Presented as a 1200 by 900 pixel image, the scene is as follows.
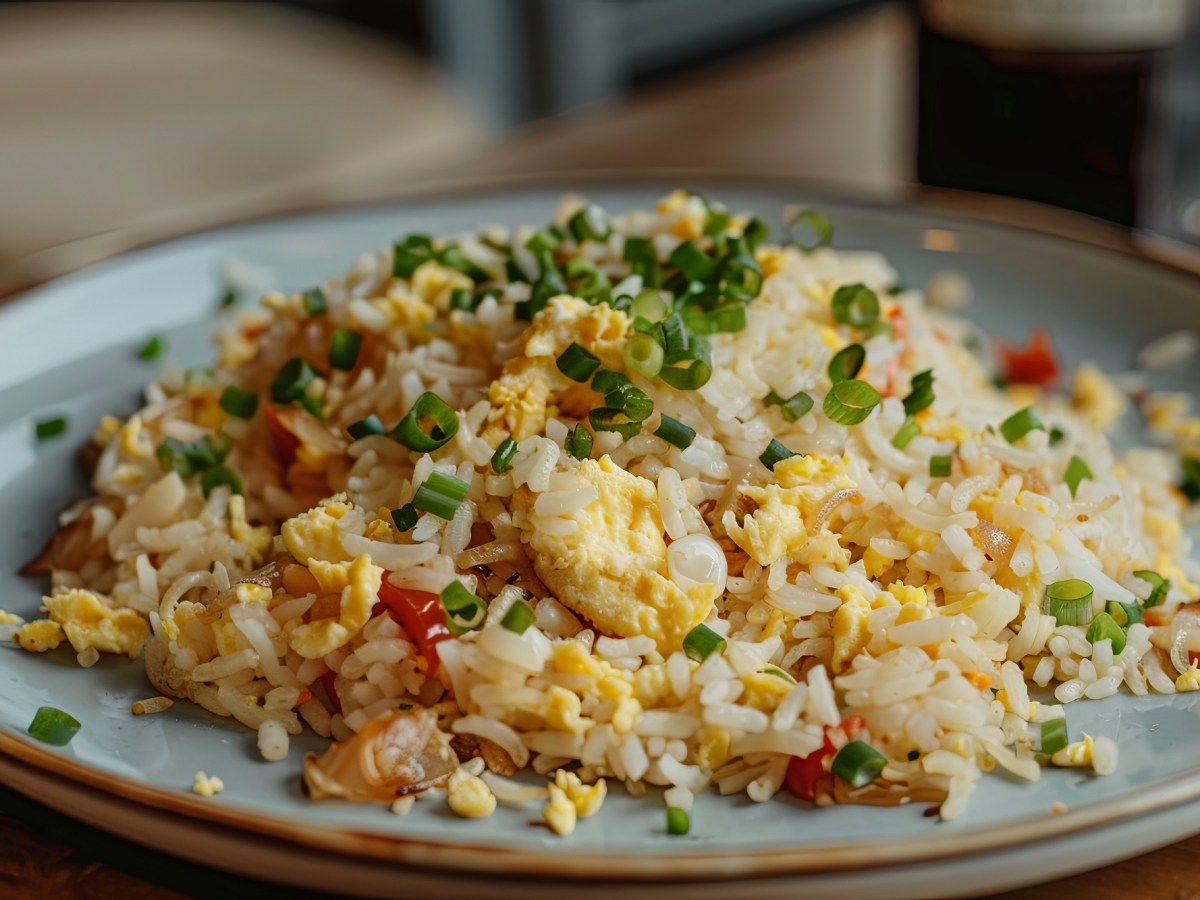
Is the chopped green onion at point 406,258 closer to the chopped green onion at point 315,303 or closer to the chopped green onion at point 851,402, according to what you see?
the chopped green onion at point 315,303

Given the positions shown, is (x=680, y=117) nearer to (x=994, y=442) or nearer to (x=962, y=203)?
(x=962, y=203)

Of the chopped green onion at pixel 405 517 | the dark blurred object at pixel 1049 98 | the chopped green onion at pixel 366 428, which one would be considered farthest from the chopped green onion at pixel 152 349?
the dark blurred object at pixel 1049 98

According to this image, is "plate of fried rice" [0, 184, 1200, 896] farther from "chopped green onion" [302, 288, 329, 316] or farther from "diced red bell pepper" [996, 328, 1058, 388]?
"diced red bell pepper" [996, 328, 1058, 388]

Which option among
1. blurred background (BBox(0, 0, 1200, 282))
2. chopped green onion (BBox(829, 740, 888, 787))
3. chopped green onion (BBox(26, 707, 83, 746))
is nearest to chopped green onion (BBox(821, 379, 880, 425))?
chopped green onion (BBox(829, 740, 888, 787))

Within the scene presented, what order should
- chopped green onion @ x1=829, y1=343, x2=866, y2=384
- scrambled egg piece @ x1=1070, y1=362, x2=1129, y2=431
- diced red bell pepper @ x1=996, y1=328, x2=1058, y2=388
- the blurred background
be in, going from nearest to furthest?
chopped green onion @ x1=829, y1=343, x2=866, y2=384 → scrambled egg piece @ x1=1070, y1=362, x2=1129, y2=431 → diced red bell pepper @ x1=996, y1=328, x2=1058, y2=388 → the blurred background

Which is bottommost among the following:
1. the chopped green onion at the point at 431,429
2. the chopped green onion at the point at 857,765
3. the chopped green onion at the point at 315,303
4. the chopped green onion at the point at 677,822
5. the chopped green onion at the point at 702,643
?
the chopped green onion at the point at 677,822

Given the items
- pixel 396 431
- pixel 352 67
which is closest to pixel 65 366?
pixel 396 431
